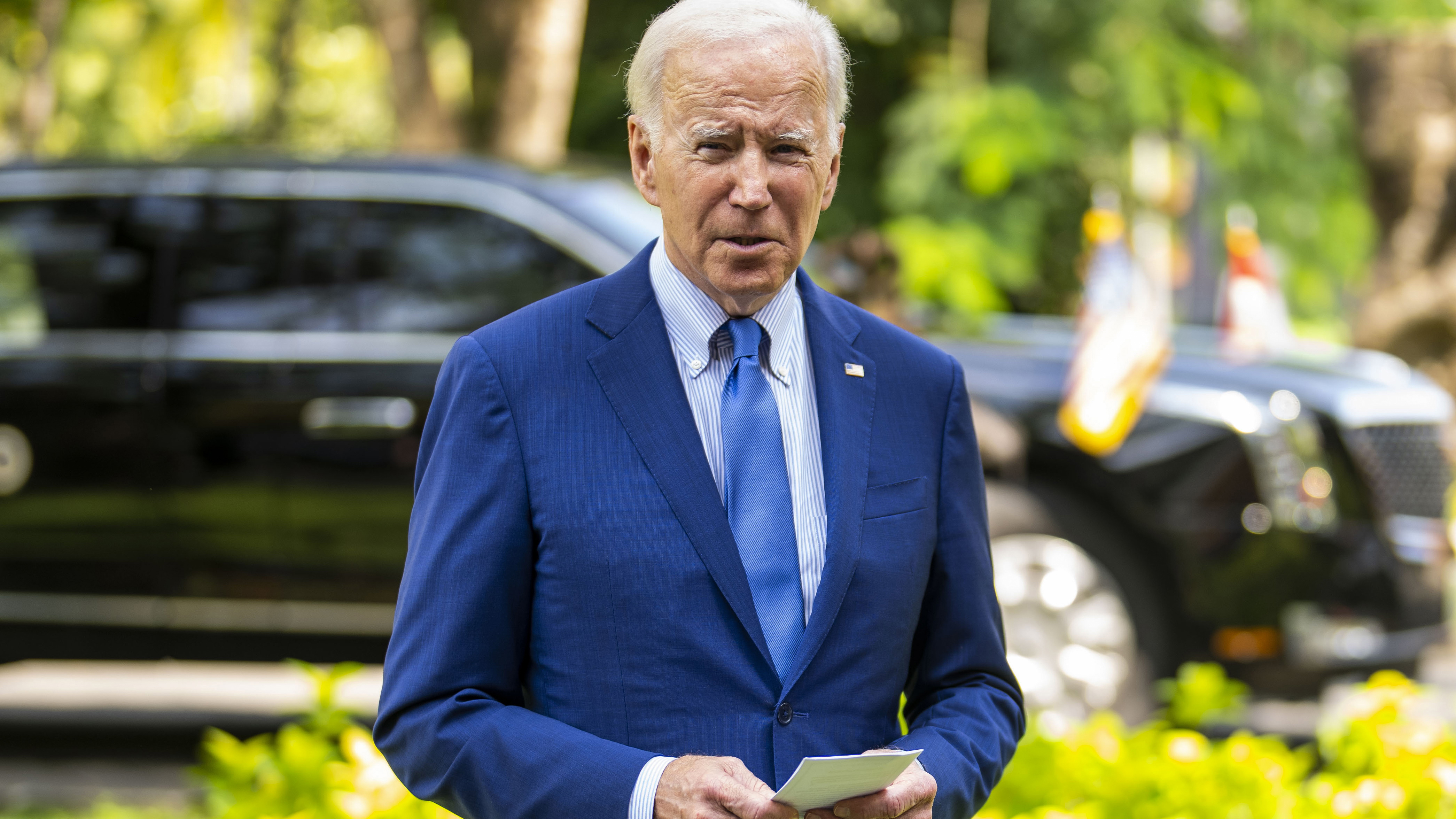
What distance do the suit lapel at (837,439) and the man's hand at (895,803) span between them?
0.56 feet

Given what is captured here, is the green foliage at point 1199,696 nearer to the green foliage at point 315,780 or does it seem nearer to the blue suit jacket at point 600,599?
the blue suit jacket at point 600,599

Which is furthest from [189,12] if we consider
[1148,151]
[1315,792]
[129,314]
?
[1315,792]

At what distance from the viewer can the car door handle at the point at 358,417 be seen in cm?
462

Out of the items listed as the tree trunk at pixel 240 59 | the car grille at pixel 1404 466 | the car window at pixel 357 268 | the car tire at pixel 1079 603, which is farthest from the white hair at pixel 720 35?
the tree trunk at pixel 240 59

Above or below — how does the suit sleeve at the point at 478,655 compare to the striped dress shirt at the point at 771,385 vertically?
below

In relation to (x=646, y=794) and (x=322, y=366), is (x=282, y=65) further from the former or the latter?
(x=646, y=794)

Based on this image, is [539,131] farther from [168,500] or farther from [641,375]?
[641,375]

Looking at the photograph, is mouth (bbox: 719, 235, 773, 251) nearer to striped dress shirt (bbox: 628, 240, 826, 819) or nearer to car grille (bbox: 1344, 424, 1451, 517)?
striped dress shirt (bbox: 628, 240, 826, 819)

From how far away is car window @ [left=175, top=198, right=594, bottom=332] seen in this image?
4.79 metres

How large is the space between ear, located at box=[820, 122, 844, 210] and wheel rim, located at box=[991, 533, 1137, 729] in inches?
132

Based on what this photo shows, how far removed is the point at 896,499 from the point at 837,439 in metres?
0.10

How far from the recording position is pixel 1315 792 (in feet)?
8.32

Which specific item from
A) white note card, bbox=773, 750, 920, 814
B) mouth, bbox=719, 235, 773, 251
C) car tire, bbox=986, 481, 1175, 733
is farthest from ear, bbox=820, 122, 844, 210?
car tire, bbox=986, 481, 1175, 733

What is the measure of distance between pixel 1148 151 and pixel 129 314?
751cm
